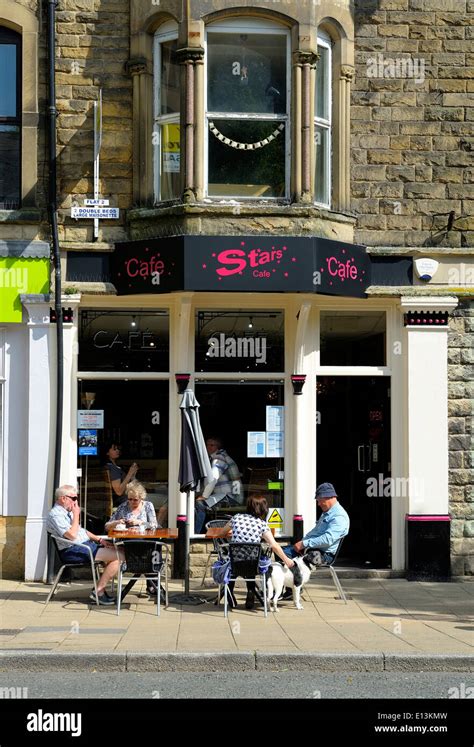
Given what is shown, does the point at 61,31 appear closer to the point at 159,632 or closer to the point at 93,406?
the point at 93,406

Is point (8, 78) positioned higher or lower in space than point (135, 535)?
higher

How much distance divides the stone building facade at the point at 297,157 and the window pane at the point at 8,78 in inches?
12.2

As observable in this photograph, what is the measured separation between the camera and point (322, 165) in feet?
50.3

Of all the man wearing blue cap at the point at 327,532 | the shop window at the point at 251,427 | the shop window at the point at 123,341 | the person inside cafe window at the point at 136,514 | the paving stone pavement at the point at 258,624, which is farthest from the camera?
the shop window at the point at 251,427

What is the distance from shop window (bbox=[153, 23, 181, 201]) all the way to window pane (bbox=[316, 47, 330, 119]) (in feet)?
6.19

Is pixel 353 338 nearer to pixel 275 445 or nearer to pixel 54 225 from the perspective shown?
pixel 275 445

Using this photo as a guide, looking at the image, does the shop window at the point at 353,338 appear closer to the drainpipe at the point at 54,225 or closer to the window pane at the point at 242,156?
the window pane at the point at 242,156

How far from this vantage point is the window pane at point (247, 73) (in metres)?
14.8

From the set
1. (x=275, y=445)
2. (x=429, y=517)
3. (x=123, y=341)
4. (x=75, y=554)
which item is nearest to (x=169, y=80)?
(x=123, y=341)

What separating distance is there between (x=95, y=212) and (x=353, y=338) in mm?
3894

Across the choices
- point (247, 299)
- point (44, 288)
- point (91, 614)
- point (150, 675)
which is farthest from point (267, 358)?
point (150, 675)
